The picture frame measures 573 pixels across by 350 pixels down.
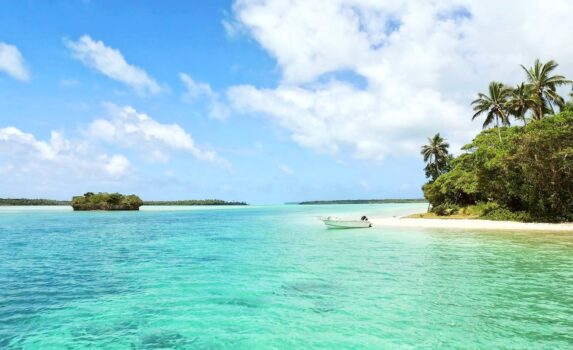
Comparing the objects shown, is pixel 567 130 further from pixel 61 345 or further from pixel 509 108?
pixel 61 345

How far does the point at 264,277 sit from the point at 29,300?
8.41m

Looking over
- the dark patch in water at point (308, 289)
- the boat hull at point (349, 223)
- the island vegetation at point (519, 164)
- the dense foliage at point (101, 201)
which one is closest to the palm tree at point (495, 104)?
the island vegetation at point (519, 164)

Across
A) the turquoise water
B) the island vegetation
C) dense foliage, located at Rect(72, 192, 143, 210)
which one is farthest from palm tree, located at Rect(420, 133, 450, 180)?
dense foliage, located at Rect(72, 192, 143, 210)

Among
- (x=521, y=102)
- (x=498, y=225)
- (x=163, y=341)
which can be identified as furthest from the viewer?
(x=521, y=102)

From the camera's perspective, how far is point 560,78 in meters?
42.1

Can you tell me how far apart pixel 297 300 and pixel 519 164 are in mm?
30133

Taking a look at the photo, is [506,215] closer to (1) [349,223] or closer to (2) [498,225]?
(2) [498,225]

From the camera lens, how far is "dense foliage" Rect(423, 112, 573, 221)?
32062 millimetres

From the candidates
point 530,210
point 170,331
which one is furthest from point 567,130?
point 170,331

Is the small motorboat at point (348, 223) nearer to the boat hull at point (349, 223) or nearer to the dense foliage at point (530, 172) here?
the boat hull at point (349, 223)

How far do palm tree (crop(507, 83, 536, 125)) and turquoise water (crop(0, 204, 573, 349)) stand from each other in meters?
27.2

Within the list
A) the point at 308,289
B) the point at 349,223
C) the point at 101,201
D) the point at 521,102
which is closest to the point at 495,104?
the point at 521,102

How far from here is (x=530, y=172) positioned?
3406cm

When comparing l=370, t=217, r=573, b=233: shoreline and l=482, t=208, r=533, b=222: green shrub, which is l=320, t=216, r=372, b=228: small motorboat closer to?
l=370, t=217, r=573, b=233: shoreline
